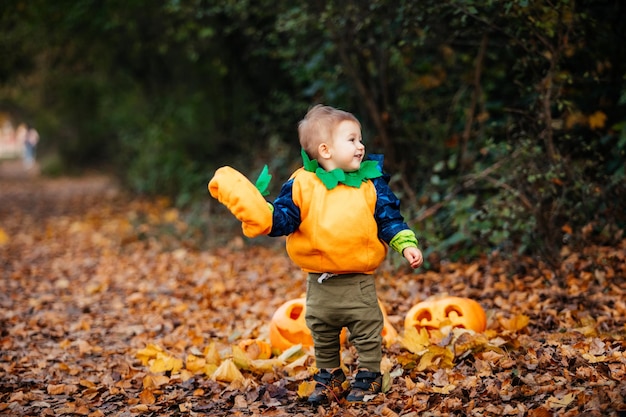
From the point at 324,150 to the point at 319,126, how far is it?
12 cm

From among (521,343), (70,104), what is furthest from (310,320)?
(70,104)

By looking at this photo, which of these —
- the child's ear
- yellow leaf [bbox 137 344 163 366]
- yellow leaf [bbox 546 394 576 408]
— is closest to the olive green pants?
the child's ear

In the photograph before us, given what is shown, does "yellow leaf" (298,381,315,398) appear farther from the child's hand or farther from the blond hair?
the blond hair

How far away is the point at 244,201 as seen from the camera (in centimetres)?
315

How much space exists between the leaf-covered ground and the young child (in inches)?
16.2

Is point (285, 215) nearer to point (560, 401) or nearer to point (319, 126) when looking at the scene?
point (319, 126)

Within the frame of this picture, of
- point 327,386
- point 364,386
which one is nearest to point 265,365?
point 327,386

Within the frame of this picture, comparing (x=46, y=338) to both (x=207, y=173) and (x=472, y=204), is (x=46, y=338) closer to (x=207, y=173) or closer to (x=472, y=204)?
(x=472, y=204)

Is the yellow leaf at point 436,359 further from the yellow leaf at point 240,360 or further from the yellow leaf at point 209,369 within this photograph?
the yellow leaf at point 209,369

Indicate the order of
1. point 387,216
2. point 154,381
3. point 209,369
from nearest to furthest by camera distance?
point 387,216
point 154,381
point 209,369

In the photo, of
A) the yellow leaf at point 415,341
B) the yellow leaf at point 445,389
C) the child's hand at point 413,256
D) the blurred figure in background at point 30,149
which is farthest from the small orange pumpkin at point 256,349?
the blurred figure in background at point 30,149

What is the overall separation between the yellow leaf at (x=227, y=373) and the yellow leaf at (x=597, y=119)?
397cm

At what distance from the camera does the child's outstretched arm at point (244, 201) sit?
315 centimetres

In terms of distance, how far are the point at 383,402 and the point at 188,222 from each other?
7.18 m
